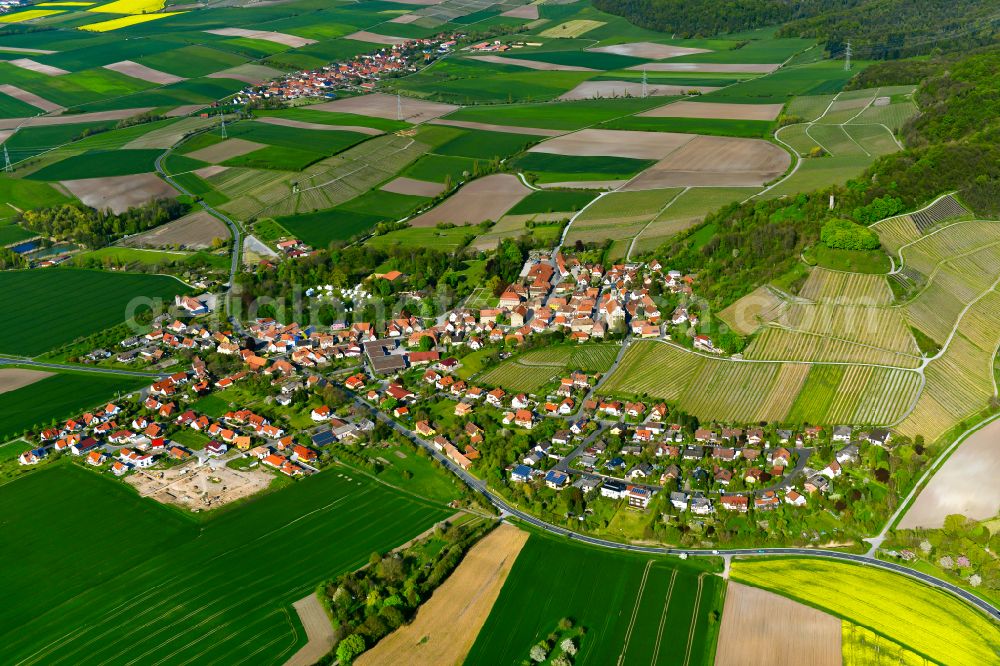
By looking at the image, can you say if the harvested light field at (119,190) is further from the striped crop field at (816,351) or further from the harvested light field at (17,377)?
the striped crop field at (816,351)

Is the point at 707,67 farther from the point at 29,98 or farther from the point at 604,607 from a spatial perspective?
the point at 604,607

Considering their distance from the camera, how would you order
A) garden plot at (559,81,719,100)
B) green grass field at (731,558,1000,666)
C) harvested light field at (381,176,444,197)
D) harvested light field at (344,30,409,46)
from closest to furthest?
green grass field at (731,558,1000,666) < harvested light field at (381,176,444,197) < garden plot at (559,81,719,100) < harvested light field at (344,30,409,46)

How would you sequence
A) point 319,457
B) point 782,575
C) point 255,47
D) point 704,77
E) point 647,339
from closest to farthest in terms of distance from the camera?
point 782,575
point 319,457
point 647,339
point 704,77
point 255,47

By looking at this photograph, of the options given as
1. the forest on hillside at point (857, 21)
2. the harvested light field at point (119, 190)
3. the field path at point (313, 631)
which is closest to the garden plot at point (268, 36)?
the forest on hillside at point (857, 21)

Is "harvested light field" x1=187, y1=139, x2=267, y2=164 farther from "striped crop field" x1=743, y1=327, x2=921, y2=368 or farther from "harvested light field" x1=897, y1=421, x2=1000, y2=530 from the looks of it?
"harvested light field" x1=897, y1=421, x2=1000, y2=530

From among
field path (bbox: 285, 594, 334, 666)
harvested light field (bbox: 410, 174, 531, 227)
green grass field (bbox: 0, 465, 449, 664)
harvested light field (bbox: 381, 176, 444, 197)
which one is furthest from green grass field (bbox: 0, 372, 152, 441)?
harvested light field (bbox: 381, 176, 444, 197)

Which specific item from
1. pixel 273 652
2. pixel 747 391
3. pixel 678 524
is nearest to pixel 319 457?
pixel 273 652

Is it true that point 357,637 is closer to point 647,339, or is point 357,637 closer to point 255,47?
point 647,339
